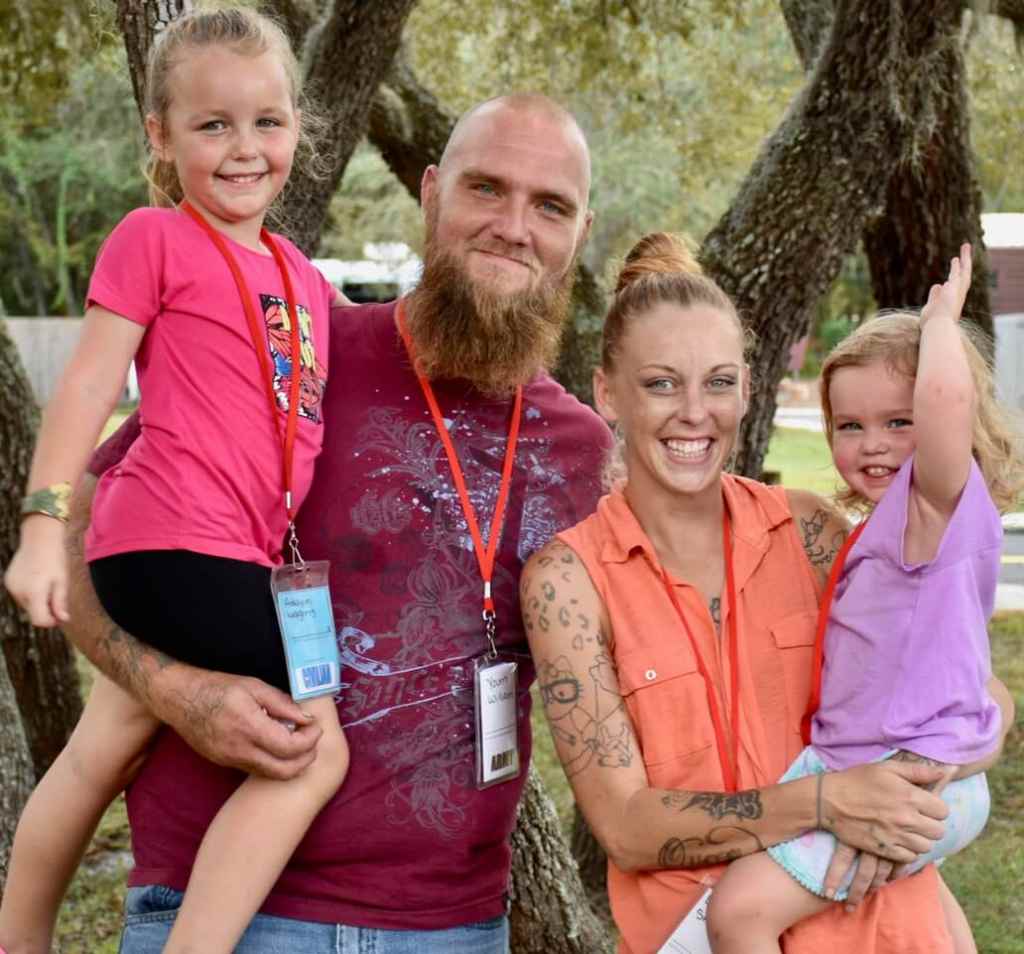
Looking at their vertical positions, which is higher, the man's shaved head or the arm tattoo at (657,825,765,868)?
the man's shaved head

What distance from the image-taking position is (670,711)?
2580 millimetres

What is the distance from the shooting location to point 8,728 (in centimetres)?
402

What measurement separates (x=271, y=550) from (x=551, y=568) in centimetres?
53

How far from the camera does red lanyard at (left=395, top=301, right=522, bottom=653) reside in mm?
2893

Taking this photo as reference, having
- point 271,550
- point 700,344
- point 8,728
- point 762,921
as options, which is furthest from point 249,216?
point 8,728

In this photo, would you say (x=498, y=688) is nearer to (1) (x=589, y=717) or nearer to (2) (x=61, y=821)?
(1) (x=589, y=717)

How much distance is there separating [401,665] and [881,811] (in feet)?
2.98

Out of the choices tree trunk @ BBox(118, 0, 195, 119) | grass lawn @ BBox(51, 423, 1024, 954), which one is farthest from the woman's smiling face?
grass lawn @ BBox(51, 423, 1024, 954)

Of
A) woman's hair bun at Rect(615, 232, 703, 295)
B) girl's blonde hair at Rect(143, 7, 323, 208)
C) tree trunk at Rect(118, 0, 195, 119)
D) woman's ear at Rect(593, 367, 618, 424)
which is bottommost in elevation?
woman's ear at Rect(593, 367, 618, 424)

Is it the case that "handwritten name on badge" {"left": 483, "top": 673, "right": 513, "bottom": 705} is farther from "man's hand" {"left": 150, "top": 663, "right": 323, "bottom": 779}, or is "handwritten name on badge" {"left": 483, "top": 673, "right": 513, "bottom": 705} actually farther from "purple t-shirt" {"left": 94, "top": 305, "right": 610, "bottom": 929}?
"man's hand" {"left": 150, "top": 663, "right": 323, "bottom": 779}

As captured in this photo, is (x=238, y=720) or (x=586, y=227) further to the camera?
(x=586, y=227)

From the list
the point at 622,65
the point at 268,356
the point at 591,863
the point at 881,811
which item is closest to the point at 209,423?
the point at 268,356

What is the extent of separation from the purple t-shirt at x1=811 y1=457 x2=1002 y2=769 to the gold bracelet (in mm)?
1293

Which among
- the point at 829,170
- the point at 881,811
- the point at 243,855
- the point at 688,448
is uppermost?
the point at 829,170
